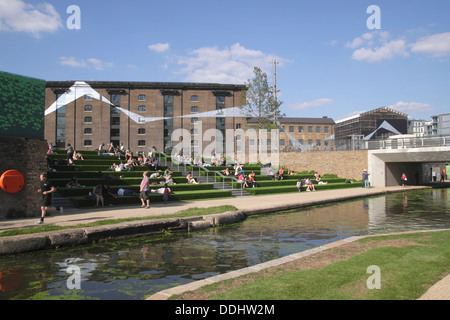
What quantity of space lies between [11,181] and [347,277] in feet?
39.1

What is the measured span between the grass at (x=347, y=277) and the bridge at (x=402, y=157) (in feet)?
85.3

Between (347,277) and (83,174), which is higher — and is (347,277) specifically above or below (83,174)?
below

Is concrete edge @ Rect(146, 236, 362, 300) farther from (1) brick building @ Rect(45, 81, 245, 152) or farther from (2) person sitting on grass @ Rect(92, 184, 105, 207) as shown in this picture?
(1) brick building @ Rect(45, 81, 245, 152)

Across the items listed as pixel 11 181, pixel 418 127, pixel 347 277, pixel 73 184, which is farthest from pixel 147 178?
pixel 418 127

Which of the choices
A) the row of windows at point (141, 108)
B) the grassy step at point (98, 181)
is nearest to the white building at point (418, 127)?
the row of windows at point (141, 108)

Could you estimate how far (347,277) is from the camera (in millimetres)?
5477

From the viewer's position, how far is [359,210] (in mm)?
16672

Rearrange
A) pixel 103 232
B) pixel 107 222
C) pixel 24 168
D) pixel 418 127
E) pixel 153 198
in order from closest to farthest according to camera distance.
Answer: pixel 103 232
pixel 107 222
pixel 24 168
pixel 153 198
pixel 418 127

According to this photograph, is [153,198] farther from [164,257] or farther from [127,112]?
[127,112]

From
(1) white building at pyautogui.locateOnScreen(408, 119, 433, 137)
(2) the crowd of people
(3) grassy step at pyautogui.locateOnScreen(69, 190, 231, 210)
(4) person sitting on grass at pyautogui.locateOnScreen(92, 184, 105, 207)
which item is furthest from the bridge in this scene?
(4) person sitting on grass at pyautogui.locateOnScreen(92, 184, 105, 207)

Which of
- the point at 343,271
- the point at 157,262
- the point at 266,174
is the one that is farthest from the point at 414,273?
the point at 266,174

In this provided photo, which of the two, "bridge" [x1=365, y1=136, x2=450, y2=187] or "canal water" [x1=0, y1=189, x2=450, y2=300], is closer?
"canal water" [x1=0, y1=189, x2=450, y2=300]

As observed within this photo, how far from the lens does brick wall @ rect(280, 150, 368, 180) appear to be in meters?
35.9

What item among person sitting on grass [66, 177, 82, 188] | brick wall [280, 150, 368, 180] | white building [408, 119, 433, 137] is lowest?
person sitting on grass [66, 177, 82, 188]
